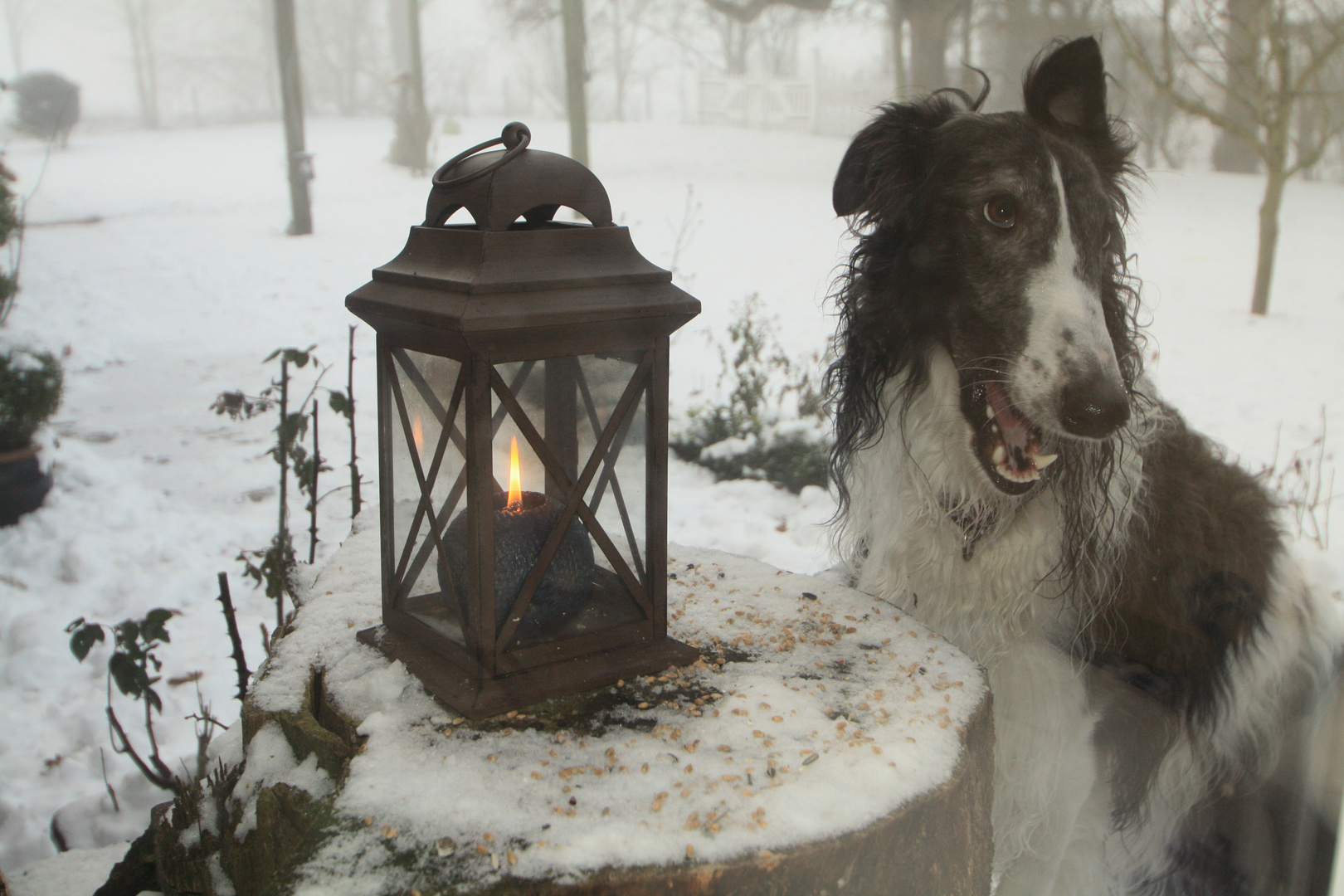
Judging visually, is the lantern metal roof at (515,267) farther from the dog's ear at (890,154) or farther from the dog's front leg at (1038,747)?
the dog's front leg at (1038,747)

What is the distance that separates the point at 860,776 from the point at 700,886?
218 mm

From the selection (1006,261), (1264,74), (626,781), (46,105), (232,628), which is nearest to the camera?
(626,781)

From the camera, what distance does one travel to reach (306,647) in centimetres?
127

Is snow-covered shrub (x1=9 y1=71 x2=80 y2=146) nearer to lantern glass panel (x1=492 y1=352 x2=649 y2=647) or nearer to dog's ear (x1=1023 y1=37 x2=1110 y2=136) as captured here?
lantern glass panel (x1=492 y1=352 x2=649 y2=647)

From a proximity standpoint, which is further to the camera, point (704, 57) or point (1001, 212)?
point (704, 57)

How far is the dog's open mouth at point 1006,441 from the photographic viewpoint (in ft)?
4.31

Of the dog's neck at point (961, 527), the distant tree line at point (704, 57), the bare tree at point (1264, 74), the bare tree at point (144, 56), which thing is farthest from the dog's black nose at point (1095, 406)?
the bare tree at point (144, 56)

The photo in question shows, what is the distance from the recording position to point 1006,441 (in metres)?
1.33

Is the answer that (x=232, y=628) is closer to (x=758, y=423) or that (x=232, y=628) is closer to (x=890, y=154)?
(x=890, y=154)

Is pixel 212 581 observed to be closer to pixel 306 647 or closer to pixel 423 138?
pixel 306 647

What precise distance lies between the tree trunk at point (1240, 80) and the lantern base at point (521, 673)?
192 cm

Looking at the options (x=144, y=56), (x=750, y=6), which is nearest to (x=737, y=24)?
(x=750, y=6)

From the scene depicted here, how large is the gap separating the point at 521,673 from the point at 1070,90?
1.12 metres

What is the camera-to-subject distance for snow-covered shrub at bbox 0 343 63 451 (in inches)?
102
